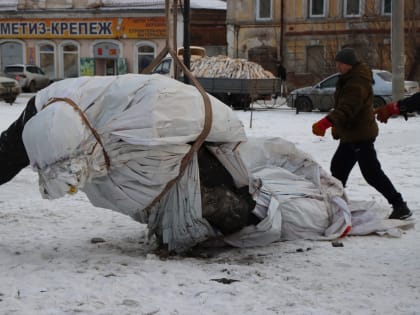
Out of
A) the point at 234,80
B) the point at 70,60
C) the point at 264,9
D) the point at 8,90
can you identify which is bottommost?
the point at 8,90

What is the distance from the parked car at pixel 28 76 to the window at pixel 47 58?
4.43 meters

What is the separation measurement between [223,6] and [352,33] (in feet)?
27.6

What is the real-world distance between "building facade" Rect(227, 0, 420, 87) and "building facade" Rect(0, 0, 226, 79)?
2.44 metres

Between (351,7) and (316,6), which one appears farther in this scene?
(316,6)

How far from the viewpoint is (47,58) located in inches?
1585

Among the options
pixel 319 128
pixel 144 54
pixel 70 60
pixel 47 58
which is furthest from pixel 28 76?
pixel 319 128

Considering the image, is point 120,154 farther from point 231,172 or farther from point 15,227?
point 15,227

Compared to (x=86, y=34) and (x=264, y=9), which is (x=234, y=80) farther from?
(x=86, y=34)

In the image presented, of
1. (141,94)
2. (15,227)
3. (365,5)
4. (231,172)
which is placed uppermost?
(365,5)

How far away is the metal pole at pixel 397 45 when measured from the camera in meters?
16.3

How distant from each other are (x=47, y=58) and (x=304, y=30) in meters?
14.3

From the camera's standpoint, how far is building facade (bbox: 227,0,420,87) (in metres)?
33.9

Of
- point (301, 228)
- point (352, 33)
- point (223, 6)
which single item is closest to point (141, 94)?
point (301, 228)

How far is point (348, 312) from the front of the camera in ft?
12.3
